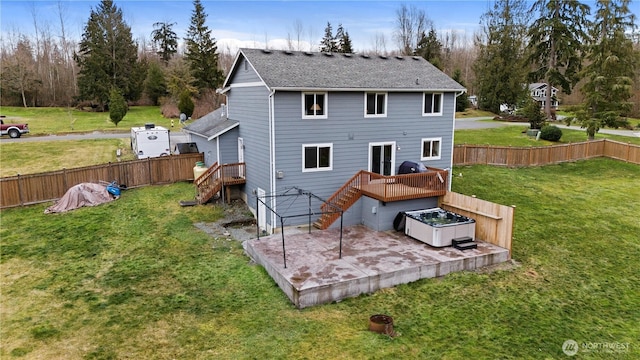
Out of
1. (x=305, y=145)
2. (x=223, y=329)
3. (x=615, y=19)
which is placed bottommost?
(x=223, y=329)

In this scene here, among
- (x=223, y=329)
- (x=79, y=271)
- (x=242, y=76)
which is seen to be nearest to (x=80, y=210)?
(x=79, y=271)

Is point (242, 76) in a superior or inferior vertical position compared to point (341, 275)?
superior

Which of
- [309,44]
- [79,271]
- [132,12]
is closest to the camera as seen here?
[79,271]

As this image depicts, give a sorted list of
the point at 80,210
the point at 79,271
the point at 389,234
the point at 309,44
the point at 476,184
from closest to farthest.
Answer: the point at 79,271, the point at 389,234, the point at 80,210, the point at 476,184, the point at 309,44

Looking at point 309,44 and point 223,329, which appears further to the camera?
point 309,44

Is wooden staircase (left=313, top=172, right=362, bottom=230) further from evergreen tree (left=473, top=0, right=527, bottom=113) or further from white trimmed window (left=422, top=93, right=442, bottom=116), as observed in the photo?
evergreen tree (left=473, top=0, right=527, bottom=113)

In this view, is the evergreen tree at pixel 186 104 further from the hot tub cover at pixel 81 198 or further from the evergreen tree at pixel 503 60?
the evergreen tree at pixel 503 60

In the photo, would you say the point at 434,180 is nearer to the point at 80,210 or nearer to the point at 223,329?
the point at 223,329
